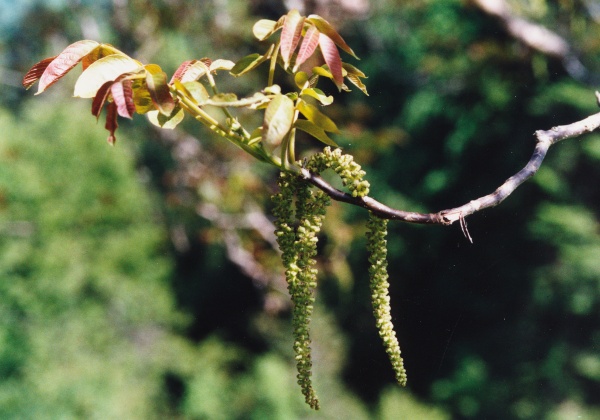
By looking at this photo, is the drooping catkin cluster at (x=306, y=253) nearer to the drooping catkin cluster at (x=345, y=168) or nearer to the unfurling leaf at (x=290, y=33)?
the drooping catkin cluster at (x=345, y=168)

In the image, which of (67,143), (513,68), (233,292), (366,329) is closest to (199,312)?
(233,292)

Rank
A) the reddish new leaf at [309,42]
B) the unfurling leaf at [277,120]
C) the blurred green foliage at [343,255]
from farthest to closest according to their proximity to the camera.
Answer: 1. the blurred green foliage at [343,255]
2. the reddish new leaf at [309,42]
3. the unfurling leaf at [277,120]

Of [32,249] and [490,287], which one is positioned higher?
[490,287]

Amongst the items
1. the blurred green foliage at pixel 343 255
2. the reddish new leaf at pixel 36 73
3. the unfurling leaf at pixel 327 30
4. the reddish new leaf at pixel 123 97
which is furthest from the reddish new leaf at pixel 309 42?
the blurred green foliage at pixel 343 255

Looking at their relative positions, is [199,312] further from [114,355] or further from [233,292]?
[114,355]

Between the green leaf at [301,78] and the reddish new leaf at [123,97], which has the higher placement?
the green leaf at [301,78]

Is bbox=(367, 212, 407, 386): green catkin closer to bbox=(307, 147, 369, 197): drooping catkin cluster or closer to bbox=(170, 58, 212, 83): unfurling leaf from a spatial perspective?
bbox=(307, 147, 369, 197): drooping catkin cluster

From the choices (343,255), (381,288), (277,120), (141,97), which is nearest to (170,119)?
(141,97)
